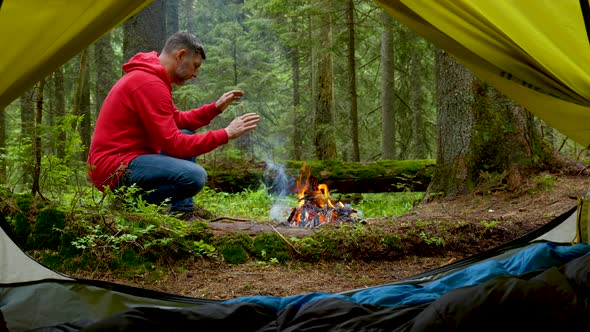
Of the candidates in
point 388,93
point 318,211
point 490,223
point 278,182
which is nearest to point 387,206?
point 278,182

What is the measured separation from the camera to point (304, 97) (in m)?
15.8

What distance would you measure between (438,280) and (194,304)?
4.35 feet

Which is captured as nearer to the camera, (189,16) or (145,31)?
(145,31)

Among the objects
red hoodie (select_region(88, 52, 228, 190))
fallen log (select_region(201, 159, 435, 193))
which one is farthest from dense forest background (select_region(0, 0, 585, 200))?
fallen log (select_region(201, 159, 435, 193))

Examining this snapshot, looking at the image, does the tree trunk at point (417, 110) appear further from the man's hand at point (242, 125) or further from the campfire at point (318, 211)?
the man's hand at point (242, 125)

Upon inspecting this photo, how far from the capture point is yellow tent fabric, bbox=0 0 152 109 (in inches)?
91.8

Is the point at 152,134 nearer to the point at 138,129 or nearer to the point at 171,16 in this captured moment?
the point at 138,129

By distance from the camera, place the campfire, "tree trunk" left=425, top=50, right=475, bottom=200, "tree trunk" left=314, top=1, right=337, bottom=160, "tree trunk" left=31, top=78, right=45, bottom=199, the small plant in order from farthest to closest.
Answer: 1. "tree trunk" left=314, top=1, right=337, bottom=160
2. "tree trunk" left=425, top=50, right=475, bottom=200
3. the campfire
4. the small plant
5. "tree trunk" left=31, top=78, right=45, bottom=199

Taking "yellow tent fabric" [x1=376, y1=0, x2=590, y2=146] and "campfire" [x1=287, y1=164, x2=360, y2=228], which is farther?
"campfire" [x1=287, y1=164, x2=360, y2=228]

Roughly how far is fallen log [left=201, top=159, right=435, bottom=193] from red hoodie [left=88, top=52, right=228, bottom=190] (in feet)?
9.20

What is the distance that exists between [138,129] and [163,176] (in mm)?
465

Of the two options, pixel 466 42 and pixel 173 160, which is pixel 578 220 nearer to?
pixel 466 42

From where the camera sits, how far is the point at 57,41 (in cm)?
246

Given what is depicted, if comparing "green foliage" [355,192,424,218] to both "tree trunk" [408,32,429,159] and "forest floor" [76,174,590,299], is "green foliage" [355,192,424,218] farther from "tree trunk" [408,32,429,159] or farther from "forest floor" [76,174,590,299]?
"tree trunk" [408,32,429,159]
